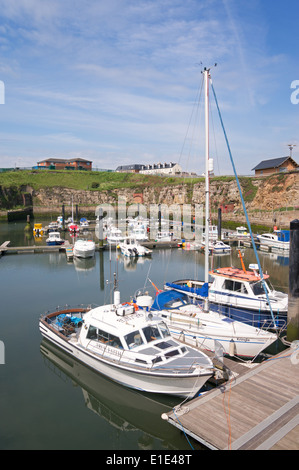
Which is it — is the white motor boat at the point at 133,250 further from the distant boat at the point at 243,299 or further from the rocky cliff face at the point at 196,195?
the rocky cliff face at the point at 196,195

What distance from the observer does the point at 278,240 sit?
43.6 meters

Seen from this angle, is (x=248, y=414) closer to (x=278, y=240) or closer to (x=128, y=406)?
(x=128, y=406)

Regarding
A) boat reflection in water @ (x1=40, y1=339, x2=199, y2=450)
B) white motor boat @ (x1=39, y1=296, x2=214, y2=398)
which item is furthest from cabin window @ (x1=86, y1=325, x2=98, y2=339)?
boat reflection in water @ (x1=40, y1=339, x2=199, y2=450)

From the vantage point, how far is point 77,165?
424ft

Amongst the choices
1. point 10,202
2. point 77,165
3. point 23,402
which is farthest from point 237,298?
point 77,165

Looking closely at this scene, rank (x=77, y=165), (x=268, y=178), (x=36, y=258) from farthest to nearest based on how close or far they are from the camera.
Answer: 1. (x=77, y=165)
2. (x=268, y=178)
3. (x=36, y=258)

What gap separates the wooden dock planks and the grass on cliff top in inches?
3396

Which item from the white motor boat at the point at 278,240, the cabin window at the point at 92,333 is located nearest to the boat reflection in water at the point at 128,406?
the cabin window at the point at 92,333

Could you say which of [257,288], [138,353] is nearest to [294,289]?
[257,288]

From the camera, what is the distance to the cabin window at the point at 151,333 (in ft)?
41.1

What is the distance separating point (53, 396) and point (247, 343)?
8.29 metres

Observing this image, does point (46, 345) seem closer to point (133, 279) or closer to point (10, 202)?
point (133, 279)

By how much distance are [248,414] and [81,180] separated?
353ft

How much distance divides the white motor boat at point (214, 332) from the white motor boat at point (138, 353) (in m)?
2.17
